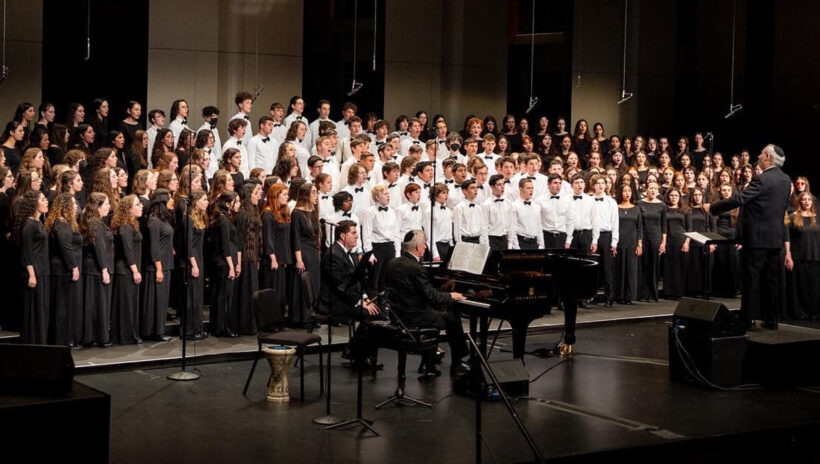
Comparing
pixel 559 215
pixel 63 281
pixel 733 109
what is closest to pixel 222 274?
pixel 63 281

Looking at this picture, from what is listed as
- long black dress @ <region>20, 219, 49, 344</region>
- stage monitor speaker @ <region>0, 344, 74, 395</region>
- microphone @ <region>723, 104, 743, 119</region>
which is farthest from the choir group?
stage monitor speaker @ <region>0, 344, 74, 395</region>

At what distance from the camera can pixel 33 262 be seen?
322 inches

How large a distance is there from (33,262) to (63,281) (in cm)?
31

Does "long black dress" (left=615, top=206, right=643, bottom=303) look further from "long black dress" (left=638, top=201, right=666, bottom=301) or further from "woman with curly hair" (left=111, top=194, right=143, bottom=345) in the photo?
"woman with curly hair" (left=111, top=194, right=143, bottom=345)

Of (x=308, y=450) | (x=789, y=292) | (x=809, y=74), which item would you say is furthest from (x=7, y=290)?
(x=809, y=74)

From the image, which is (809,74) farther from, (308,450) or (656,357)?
(308,450)

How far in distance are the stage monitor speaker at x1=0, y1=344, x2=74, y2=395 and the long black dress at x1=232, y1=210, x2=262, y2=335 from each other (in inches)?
184

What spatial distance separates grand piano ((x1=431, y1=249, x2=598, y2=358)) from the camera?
7773 mm

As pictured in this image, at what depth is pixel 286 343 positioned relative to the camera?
719 cm

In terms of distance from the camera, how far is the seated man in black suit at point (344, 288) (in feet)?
26.3

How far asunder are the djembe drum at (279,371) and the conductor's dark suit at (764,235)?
4.26 metres

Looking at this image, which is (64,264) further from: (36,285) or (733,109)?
(733,109)

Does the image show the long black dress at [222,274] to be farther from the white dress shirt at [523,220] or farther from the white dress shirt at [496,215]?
the white dress shirt at [523,220]

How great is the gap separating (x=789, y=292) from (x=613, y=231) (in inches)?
87.0
